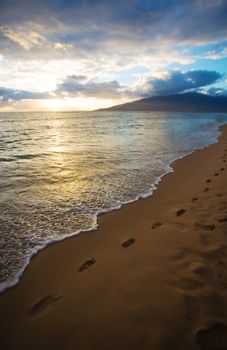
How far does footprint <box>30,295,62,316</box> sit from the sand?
13 mm

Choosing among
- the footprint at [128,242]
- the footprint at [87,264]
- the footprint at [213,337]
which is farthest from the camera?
the footprint at [128,242]

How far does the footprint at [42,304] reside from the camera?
7.92 feet

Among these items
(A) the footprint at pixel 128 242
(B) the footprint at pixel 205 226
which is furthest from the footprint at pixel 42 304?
(B) the footprint at pixel 205 226

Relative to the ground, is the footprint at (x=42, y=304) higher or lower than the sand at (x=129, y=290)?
lower

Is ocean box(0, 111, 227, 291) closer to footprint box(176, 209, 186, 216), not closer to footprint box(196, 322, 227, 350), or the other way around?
footprint box(176, 209, 186, 216)

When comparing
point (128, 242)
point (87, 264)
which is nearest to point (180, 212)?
point (128, 242)

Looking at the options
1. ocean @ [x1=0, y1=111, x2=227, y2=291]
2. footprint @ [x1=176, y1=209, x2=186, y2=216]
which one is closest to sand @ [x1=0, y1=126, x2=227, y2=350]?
footprint @ [x1=176, y1=209, x2=186, y2=216]

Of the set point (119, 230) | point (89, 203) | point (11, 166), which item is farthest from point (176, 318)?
point (11, 166)

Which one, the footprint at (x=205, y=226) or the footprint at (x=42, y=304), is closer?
the footprint at (x=42, y=304)

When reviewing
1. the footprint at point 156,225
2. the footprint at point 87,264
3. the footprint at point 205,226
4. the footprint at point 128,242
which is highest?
the footprint at point 205,226

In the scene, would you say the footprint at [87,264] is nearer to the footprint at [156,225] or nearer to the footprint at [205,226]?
the footprint at [156,225]

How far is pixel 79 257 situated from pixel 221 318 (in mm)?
2174

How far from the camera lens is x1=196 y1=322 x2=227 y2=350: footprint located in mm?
1734

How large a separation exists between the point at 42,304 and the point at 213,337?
6.37 ft
